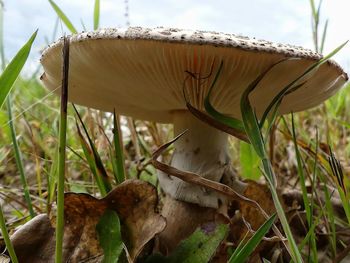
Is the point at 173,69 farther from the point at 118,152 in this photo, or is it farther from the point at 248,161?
the point at 248,161

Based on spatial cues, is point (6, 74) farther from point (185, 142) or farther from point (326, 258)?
point (326, 258)

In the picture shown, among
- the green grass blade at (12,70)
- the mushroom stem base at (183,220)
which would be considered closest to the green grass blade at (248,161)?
the mushroom stem base at (183,220)

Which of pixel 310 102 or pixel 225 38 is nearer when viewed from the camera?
pixel 225 38

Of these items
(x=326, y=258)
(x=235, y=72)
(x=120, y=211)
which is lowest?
(x=326, y=258)

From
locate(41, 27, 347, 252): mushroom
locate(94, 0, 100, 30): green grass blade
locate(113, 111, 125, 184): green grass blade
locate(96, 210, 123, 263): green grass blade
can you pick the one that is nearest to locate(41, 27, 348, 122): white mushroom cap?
locate(41, 27, 347, 252): mushroom

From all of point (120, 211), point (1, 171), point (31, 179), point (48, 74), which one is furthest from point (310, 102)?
point (1, 171)

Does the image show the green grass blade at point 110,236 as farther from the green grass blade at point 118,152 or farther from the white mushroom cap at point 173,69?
the white mushroom cap at point 173,69
